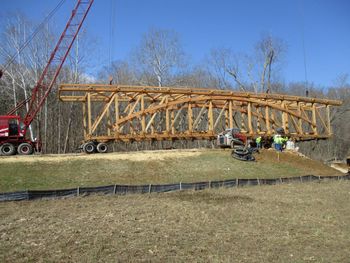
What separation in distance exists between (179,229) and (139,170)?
9.98 m

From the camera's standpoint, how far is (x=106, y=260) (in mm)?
6367

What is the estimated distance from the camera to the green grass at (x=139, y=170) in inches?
625

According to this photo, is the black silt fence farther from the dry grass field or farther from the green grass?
the green grass

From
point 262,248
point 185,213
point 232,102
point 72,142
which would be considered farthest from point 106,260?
point 72,142

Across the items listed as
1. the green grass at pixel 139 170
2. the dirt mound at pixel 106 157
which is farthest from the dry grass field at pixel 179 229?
the dirt mound at pixel 106 157

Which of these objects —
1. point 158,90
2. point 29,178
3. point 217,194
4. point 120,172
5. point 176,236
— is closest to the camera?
point 176,236

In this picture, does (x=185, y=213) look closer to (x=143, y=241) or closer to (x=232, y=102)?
(x=143, y=241)

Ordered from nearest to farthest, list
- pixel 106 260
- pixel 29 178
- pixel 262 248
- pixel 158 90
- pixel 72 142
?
1. pixel 106 260
2. pixel 262 248
3. pixel 29 178
4. pixel 158 90
5. pixel 72 142

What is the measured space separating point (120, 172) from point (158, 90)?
867 cm

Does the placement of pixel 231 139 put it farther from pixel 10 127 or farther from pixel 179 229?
pixel 179 229

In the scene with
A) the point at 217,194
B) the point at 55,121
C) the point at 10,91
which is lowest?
the point at 217,194

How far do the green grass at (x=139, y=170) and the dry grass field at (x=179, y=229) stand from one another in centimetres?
286

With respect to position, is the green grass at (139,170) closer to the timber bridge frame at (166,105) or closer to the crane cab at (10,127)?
the timber bridge frame at (166,105)

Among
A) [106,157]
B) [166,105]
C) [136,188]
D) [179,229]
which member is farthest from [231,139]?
[179,229]
